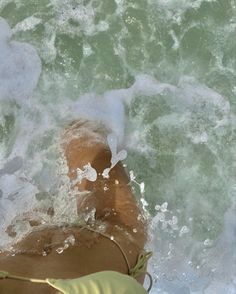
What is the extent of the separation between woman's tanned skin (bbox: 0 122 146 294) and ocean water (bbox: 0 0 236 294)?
243 millimetres

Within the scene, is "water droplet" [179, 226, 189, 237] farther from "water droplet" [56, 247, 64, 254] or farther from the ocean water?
"water droplet" [56, 247, 64, 254]

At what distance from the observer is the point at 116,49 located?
9.15 feet

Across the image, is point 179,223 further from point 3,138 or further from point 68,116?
point 3,138

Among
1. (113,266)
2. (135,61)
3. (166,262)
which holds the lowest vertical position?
(166,262)

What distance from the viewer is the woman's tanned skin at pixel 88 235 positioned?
1.79 meters

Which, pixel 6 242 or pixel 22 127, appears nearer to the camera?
pixel 6 242

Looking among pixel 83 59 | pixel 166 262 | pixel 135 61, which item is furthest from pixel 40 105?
pixel 166 262

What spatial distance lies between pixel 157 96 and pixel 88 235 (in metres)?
0.99

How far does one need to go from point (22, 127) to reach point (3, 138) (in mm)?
114

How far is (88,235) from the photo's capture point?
208 centimetres

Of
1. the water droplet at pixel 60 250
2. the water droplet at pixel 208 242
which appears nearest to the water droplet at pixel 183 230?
the water droplet at pixel 208 242

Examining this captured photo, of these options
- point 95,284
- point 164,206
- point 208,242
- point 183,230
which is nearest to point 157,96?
point 164,206

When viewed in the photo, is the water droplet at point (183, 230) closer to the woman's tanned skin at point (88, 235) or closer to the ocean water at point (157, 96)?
the ocean water at point (157, 96)

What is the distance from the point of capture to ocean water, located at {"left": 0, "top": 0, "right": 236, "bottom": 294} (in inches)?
108
